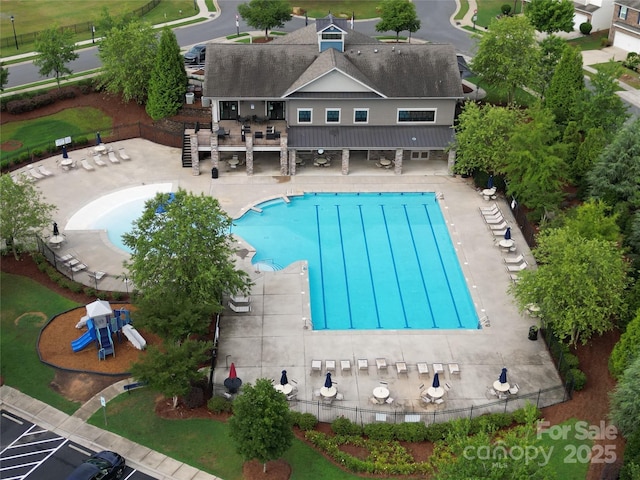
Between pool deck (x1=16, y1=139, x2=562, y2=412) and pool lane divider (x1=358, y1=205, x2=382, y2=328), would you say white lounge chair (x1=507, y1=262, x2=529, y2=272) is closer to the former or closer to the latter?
pool deck (x1=16, y1=139, x2=562, y2=412)

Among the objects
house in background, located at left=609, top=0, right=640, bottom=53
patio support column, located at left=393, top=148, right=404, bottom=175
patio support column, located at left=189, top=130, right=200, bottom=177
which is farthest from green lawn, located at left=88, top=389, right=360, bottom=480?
house in background, located at left=609, top=0, right=640, bottom=53

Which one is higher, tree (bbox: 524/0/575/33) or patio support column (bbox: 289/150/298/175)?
tree (bbox: 524/0/575/33)

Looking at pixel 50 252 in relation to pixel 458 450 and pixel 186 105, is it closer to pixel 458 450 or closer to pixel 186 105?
pixel 186 105

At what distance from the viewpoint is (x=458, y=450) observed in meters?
28.5

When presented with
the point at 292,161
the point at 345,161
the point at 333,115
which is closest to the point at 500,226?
the point at 345,161

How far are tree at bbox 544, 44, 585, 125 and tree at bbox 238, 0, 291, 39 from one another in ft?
98.9

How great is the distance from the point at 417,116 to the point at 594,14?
35.9 metres

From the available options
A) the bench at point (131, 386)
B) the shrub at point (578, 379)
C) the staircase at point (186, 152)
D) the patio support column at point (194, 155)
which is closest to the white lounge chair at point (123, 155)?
the staircase at point (186, 152)

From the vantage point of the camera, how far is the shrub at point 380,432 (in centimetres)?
3416

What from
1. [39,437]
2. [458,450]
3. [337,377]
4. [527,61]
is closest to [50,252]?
[39,437]

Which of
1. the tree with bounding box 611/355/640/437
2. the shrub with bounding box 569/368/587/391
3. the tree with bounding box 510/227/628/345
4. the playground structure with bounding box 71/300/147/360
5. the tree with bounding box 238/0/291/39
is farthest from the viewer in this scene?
the tree with bounding box 238/0/291/39

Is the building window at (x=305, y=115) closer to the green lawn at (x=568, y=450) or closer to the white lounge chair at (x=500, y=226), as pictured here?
the white lounge chair at (x=500, y=226)

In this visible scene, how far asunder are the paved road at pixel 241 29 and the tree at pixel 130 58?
1109cm

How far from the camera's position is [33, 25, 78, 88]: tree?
65062 mm
